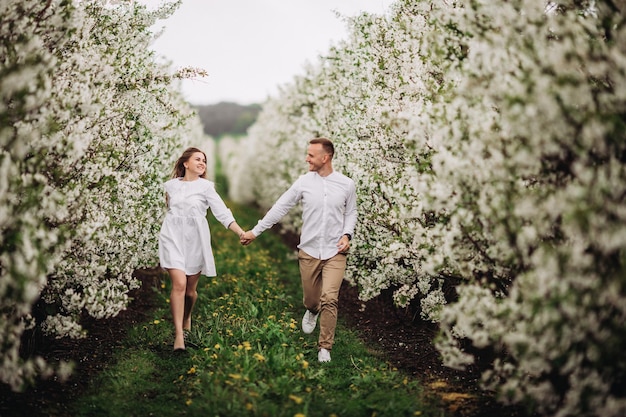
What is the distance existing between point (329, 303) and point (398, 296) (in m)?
1.50

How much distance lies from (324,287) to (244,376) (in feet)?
5.90

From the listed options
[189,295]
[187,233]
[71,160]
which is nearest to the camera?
[71,160]

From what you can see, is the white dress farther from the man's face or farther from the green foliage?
the green foliage

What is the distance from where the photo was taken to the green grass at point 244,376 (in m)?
5.74

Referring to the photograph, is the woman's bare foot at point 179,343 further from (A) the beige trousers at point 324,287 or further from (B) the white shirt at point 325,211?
(B) the white shirt at point 325,211

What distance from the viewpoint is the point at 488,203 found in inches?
187

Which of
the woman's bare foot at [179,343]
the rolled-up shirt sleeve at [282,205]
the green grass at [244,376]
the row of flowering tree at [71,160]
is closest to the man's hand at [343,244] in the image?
the rolled-up shirt sleeve at [282,205]

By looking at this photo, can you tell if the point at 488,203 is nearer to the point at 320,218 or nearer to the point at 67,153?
the point at 320,218

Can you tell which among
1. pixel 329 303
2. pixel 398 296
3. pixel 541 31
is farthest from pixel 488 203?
pixel 398 296

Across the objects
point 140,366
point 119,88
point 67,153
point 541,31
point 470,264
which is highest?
point 541,31

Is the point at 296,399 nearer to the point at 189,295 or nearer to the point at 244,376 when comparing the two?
the point at 244,376

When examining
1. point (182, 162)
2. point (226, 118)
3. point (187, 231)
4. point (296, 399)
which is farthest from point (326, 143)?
point (226, 118)

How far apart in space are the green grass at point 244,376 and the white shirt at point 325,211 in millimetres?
1394

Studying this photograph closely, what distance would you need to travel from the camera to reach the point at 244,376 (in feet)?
19.7
